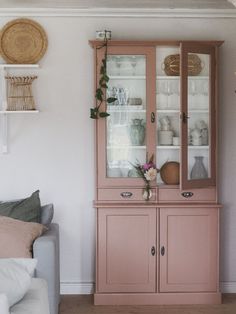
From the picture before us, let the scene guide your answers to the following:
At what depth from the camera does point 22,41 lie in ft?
15.1

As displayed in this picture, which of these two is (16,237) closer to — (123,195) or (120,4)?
(123,195)

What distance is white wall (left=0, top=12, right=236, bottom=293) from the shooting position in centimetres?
470

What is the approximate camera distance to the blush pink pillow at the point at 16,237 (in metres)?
3.75

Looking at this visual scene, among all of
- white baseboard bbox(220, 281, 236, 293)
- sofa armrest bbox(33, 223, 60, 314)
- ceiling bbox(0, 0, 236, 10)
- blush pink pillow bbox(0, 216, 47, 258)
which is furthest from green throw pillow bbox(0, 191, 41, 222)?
white baseboard bbox(220, 281, 236, 293)

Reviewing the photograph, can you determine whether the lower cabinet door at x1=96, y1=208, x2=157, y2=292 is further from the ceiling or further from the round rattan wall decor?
the ceiling

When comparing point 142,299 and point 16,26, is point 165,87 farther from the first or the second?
point 142,299

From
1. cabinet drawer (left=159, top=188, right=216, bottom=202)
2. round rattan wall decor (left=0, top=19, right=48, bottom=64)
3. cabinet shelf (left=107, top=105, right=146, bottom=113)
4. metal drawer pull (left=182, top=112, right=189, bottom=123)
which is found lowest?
cabinet drawer (left=159, top=188, right=216, bottom=202)

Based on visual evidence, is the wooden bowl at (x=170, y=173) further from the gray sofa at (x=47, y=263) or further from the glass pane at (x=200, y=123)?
the gray sofa at (x=47, y=263)

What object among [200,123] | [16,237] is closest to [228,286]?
[200,123]

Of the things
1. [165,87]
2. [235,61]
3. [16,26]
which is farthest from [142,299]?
[16,26]

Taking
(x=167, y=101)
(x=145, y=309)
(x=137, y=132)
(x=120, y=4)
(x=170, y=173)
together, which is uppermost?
(x=120, y=4)

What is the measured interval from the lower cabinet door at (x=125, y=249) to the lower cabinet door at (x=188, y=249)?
10cm

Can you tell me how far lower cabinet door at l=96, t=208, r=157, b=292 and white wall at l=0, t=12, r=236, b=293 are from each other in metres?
0.36

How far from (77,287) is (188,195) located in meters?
1.24
